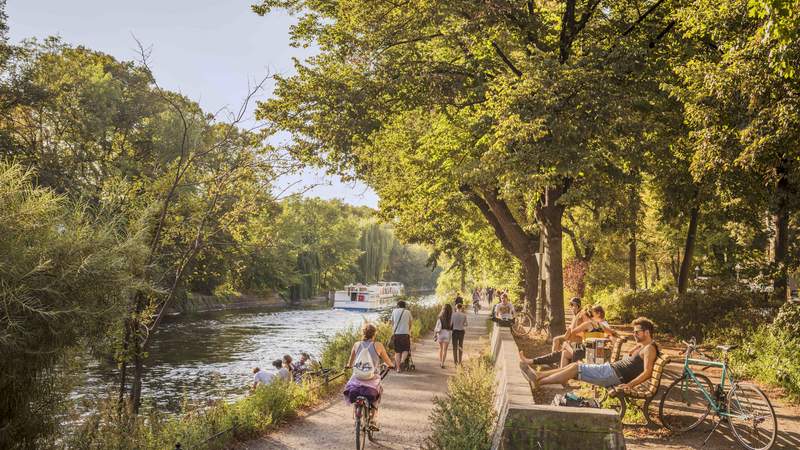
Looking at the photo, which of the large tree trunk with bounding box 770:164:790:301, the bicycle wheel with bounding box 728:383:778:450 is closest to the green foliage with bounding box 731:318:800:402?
the bicycle wheel with bounding box 728:383:778:450

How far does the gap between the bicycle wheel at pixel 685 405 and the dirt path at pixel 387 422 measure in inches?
→ 132

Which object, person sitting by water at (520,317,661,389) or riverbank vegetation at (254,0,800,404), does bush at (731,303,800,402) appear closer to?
riverbank vegetation at (254,0,800,404)

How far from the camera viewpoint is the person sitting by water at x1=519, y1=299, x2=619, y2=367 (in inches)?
450

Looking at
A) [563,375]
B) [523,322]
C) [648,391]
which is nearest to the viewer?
[648,391]

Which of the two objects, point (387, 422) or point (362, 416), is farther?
point (387, 422)

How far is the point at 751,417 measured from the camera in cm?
779

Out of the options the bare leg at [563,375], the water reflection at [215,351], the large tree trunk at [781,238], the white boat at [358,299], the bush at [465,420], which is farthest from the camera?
the white boat at [358,299]

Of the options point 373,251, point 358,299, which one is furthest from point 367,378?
point 373,251

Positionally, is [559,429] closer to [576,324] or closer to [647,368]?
[647,368]

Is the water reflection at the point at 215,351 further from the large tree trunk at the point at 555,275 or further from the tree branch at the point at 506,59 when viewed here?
the tree branch at the point at 506,59

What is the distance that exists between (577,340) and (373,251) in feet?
230

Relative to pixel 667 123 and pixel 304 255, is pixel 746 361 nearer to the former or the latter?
pixel 667 123

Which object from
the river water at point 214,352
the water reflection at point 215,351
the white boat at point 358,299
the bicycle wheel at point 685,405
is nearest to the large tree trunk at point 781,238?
the bicycle wheel at point 685,405

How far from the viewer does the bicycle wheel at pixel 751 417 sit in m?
7.63
